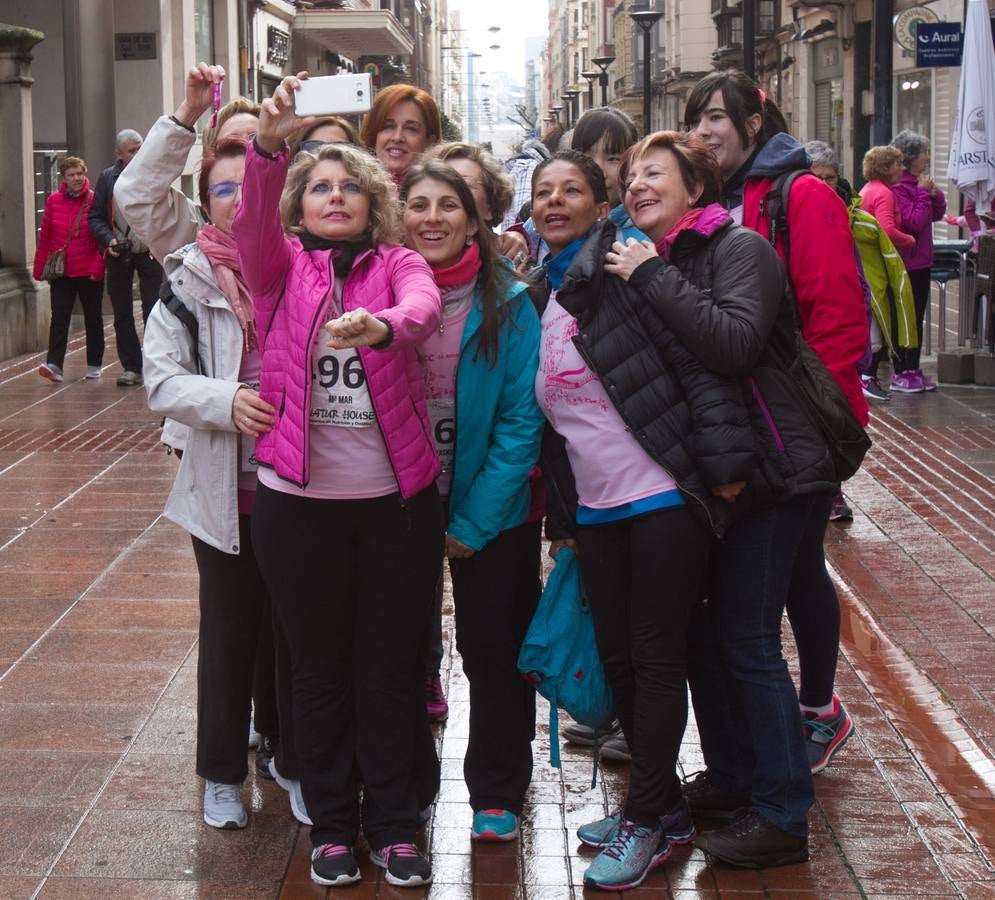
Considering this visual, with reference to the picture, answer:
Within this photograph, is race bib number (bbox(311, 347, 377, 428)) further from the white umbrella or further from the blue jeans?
the white umbrella

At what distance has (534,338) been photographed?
4.09 metres

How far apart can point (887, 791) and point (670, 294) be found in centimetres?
174

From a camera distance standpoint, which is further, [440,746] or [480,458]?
[440,746]

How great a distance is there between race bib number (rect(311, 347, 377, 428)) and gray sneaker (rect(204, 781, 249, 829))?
1.21 m

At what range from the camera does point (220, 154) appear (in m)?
4.25

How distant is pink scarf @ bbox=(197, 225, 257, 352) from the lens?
4.11 meters

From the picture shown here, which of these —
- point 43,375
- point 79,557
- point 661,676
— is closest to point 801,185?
point 661,676

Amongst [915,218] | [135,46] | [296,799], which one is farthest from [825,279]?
[135,46]

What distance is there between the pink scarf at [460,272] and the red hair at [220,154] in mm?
656

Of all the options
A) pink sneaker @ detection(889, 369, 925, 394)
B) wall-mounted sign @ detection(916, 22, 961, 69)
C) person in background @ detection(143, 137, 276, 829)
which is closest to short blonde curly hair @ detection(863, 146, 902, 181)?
pink sneaker @ detection(889, 369, 925, 394)

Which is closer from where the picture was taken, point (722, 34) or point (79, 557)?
point (79, 557)

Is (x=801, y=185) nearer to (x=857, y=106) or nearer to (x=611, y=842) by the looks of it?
(x=611, y=842)

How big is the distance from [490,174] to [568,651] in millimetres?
1339

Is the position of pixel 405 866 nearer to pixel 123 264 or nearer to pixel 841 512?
pixel 841 512
